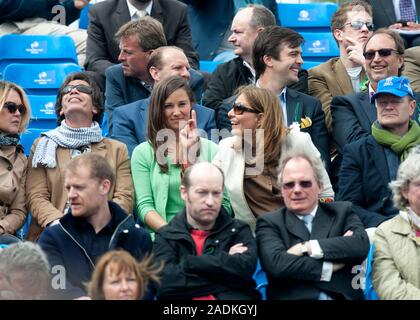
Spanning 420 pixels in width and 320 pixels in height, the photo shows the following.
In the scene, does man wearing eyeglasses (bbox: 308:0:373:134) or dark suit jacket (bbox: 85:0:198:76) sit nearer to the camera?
man wearing eyeglasses (bbox: 308:0:373:134)

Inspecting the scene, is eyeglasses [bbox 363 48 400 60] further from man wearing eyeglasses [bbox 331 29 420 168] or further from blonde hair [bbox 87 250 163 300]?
blonde hair [bbox 87 250 163 300]

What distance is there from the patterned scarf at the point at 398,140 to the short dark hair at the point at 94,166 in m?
2.00

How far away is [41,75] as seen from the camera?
11.0 metres

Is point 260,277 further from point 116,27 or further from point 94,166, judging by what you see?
point 116,27

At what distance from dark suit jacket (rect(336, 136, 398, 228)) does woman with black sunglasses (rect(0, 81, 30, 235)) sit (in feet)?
7.18

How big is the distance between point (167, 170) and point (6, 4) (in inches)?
144

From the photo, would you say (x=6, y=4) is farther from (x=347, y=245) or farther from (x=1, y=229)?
(x=347, y=245)

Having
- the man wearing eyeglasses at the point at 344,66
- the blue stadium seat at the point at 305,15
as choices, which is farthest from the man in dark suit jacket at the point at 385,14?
the blue stadium seat at the point at 305,15

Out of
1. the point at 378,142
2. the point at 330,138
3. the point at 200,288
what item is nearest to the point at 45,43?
the point at 330,138

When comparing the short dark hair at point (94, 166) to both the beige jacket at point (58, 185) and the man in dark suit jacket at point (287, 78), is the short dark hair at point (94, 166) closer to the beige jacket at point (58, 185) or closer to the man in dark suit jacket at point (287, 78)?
the beige jacket at point (58, 185)

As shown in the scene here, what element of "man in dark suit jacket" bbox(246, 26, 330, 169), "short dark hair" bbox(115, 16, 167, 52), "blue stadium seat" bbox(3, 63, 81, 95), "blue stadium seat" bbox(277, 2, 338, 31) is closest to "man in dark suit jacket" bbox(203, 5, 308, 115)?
"man in dark suit jacket" bbox(246, 26, 330, 169)

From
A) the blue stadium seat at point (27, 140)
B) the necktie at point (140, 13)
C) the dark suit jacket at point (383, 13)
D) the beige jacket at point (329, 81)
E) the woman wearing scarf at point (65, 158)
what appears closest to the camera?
the woman wearing scarf at point (65, 158)

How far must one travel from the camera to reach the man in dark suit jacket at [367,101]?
917cm

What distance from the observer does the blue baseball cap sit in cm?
856
